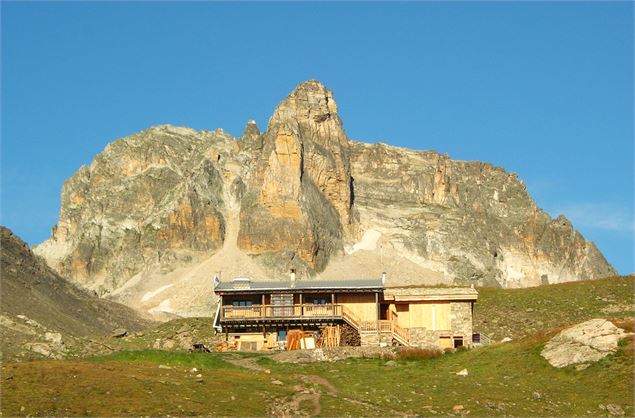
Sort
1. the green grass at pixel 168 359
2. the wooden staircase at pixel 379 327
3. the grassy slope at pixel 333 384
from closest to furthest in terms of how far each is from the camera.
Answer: the grassy slope at pixel 333 384, the green grass at pixel 168 359, the wooden staircase at pixel 379 327

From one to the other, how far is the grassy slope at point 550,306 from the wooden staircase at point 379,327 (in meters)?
11.4

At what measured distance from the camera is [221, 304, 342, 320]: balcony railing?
76.1 meters

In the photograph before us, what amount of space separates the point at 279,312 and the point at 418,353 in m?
13.6

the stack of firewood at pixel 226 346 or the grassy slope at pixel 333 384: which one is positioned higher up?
the stack of firewood at pixel 226 346

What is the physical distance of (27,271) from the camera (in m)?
127

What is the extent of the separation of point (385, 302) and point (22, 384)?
33.3 m

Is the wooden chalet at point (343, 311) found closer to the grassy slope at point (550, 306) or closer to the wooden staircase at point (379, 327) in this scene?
the wooden staircase at point (379, 327)

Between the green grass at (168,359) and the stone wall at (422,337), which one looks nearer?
the green grass at (168,359)

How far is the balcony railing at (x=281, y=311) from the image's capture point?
76.1 meters

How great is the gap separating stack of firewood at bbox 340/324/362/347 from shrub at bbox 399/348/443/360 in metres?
8.09

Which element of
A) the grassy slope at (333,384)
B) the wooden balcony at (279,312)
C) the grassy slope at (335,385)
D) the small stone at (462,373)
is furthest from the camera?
the wooden balcony at (279,312)

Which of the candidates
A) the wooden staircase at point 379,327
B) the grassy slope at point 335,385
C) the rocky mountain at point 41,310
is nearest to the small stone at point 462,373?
the grassy slope at point 335,385

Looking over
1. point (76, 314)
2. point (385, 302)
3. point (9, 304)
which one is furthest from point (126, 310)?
point (385, 302)

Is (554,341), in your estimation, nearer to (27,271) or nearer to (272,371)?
(272,371)
